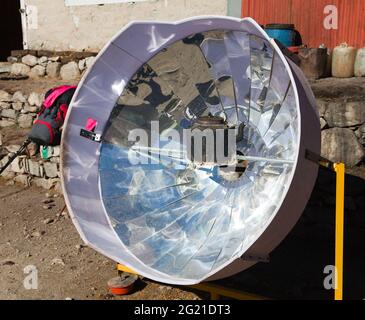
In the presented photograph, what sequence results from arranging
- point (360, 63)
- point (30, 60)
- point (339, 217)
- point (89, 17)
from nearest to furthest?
point (339, 217)
point (360, 63)
point (89, 17)
point (30, 60)

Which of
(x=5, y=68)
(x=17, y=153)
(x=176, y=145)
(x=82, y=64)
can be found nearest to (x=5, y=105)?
(x=82, y=64)

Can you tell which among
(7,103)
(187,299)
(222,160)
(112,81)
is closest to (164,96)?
(112,81)

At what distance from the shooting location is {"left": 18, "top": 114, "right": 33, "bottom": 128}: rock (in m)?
8.58

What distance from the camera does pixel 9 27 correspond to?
12.9 metres

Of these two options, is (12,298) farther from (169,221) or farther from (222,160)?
(222,160)

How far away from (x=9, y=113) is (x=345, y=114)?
5342mm

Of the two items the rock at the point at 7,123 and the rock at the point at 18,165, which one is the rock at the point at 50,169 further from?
the rock at the point at 7,123

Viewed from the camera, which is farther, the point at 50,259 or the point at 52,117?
the point at 52,117

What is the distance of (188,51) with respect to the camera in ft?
13.8

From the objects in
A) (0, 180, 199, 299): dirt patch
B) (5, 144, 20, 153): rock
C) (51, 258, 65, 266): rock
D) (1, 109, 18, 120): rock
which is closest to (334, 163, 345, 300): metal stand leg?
(0, 180, 199, 299): dirt patch

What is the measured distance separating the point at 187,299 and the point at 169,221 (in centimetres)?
69

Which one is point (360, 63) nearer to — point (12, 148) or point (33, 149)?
point (33, 149)

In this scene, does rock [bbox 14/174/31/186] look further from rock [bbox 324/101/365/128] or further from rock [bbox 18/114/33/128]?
rock [bbox 324/101/365/128]

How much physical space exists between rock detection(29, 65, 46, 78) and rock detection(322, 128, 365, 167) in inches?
225
